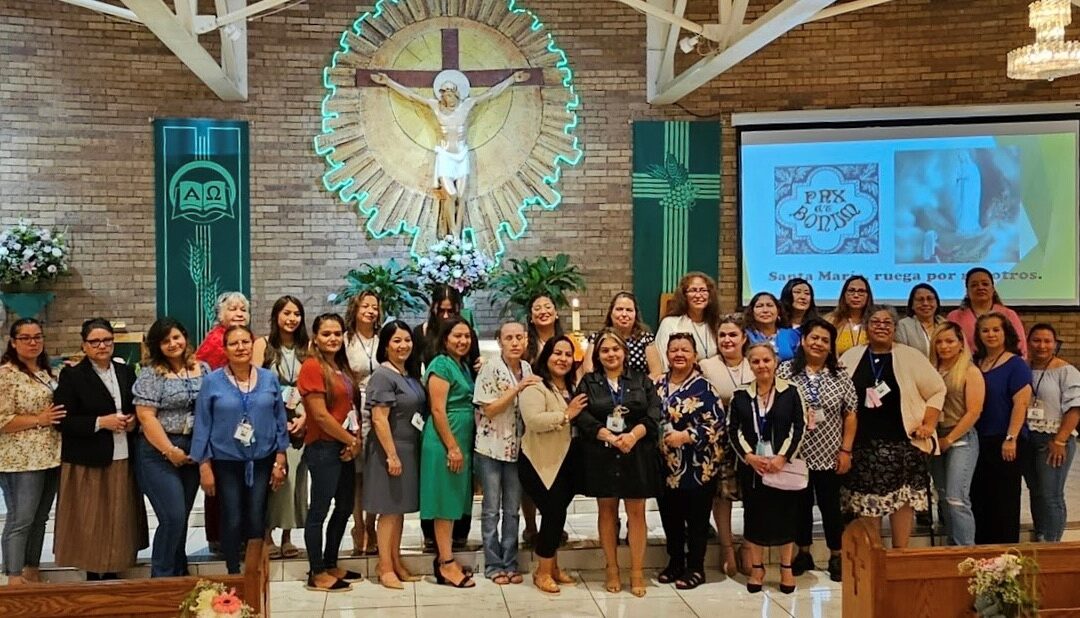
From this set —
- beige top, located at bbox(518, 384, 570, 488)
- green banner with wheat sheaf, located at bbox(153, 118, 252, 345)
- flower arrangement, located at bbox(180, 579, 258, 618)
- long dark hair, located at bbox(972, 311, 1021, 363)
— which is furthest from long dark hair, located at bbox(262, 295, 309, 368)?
green banner with wheat sheaf, located at bbox(153, 118, 252, 345)

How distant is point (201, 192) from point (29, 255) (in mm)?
1464

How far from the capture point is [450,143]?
8484mm

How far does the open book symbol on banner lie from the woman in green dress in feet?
15.7

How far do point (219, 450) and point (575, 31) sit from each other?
5973 mm

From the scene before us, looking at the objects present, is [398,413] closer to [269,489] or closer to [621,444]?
[269,489]

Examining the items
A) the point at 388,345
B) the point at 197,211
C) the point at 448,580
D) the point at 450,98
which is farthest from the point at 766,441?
the point at 197,211

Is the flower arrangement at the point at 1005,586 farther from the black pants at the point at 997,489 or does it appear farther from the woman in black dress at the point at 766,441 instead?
the black pants at the point at 997,489

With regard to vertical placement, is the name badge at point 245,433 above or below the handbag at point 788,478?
above

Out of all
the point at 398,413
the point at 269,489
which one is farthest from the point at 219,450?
the point at 398,413

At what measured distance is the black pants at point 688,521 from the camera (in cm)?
424

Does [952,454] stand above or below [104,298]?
below

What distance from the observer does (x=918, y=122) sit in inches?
333

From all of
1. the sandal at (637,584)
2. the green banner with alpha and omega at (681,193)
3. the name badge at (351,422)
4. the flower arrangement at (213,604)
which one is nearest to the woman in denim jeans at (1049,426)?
the sandal at (637,584)

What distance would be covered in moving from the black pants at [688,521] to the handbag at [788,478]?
0.26m
